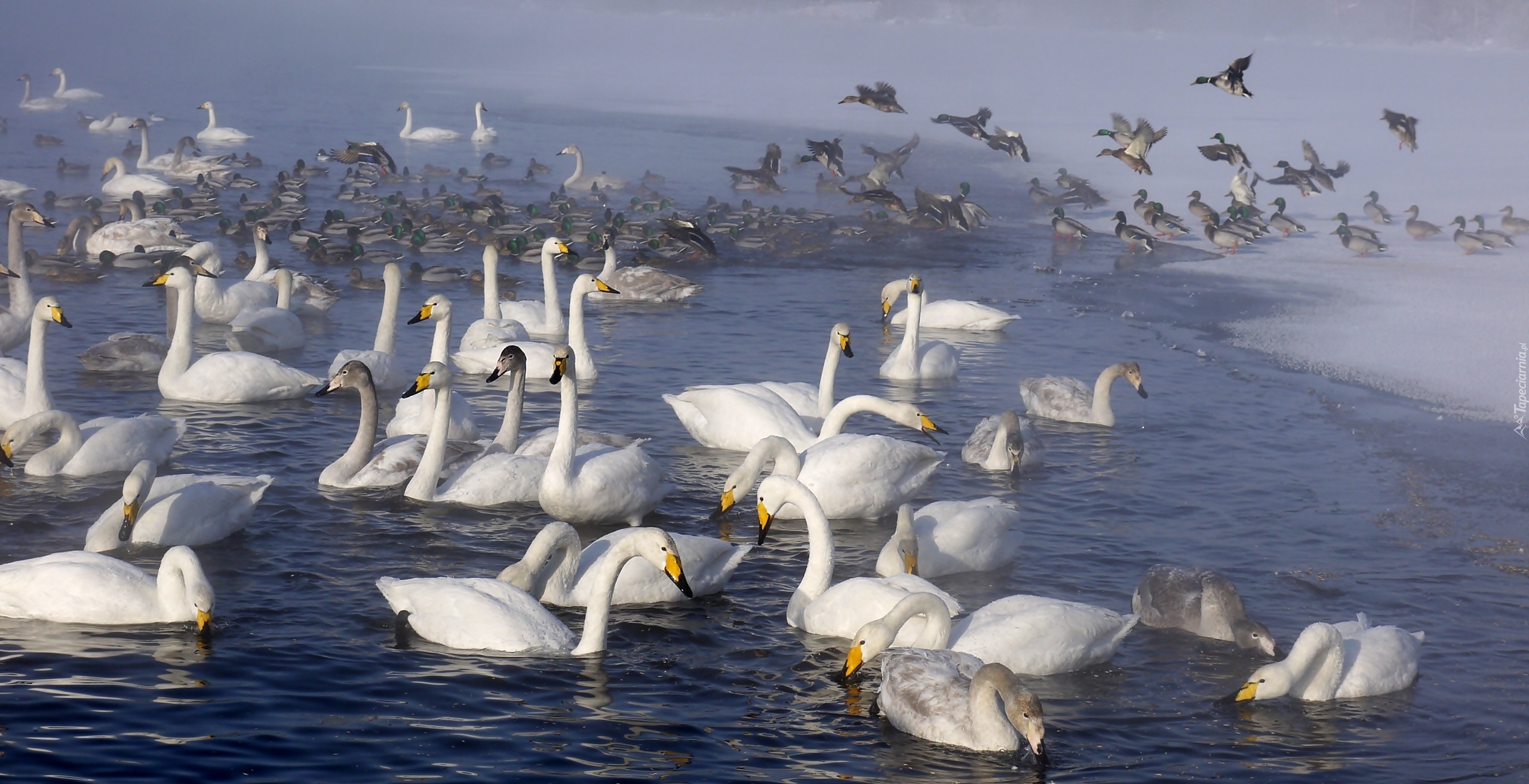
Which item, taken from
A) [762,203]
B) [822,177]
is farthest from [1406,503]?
[822,177]

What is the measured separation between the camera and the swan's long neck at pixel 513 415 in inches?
465

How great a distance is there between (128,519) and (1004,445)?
679 centimetres

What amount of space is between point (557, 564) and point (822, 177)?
91.3ft

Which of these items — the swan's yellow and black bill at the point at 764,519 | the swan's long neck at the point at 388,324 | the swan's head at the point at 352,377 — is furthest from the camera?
the swan's long neck at the point at 388,324

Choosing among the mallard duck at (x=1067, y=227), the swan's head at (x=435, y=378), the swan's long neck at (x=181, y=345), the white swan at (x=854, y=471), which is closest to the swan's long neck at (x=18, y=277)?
the swan's long neck at (x=181, y=345)

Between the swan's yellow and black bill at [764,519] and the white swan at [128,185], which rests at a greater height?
the white swan at [128,185]

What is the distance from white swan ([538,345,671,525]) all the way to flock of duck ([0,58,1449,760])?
2 centimetres

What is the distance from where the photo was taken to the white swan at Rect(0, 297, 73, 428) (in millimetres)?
12055

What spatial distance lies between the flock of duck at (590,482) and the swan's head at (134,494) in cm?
2

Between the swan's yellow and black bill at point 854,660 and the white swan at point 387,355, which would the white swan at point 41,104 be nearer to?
the white swan at point 387,355

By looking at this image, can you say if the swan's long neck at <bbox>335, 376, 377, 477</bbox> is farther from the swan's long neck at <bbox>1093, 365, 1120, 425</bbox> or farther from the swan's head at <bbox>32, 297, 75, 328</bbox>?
the swan's long neck at <bbox>1093, 365, 1120, 425</bbox>

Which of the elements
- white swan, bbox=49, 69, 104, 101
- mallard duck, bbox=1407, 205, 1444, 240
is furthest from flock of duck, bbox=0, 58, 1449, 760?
white swan, bbox=49, 69, 104, 101

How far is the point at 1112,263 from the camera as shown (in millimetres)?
25641

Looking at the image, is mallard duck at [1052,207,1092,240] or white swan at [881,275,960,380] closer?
white swan at [881,275,960,380]
